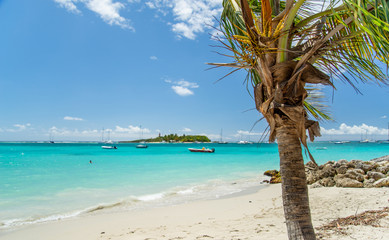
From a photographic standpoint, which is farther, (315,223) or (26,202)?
(26,202)

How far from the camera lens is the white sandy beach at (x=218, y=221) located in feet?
15.2

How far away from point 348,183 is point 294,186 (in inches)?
317

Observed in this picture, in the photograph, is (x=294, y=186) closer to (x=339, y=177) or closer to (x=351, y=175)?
(x=339, y=177)

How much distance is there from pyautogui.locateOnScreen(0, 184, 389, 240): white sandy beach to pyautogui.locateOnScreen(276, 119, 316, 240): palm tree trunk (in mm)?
2068

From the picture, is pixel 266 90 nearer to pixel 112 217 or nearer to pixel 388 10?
pixel 388 10

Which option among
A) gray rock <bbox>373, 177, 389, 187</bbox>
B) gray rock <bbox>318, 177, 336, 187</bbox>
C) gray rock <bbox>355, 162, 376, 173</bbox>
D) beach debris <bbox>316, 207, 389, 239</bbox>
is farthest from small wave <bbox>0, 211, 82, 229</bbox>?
gray rock <bbox>355, 162, 376, 173</bbox>

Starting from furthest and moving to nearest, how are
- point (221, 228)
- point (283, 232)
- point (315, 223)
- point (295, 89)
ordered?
point (221, 228) → point (315, 223) → point (283, 232) → point (295, 89)

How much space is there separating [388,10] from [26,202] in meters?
11.7

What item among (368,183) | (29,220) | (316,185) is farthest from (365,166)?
(29,220)

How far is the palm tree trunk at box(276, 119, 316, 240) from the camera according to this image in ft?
7.16

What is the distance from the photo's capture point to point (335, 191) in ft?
26.7

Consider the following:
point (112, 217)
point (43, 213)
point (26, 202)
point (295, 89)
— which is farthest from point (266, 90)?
point (26, 202)

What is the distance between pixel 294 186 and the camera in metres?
2.20

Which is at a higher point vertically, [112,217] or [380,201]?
[380,201]
